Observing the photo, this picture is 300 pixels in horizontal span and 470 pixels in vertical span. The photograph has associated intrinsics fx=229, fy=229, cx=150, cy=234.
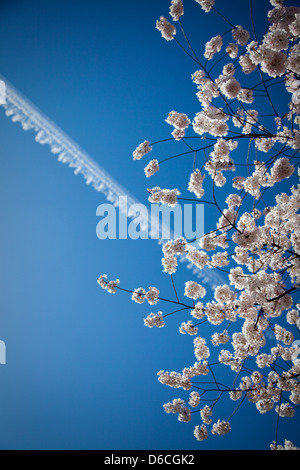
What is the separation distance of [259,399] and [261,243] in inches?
97.9

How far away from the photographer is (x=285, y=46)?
110 inches

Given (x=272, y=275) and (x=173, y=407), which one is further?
(x=173, y=407)

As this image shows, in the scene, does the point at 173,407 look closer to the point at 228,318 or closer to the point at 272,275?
the point at 228,318

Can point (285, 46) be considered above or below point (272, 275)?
above

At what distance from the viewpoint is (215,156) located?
10.7ft

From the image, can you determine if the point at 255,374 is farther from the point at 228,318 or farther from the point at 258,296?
the point at 258,296
